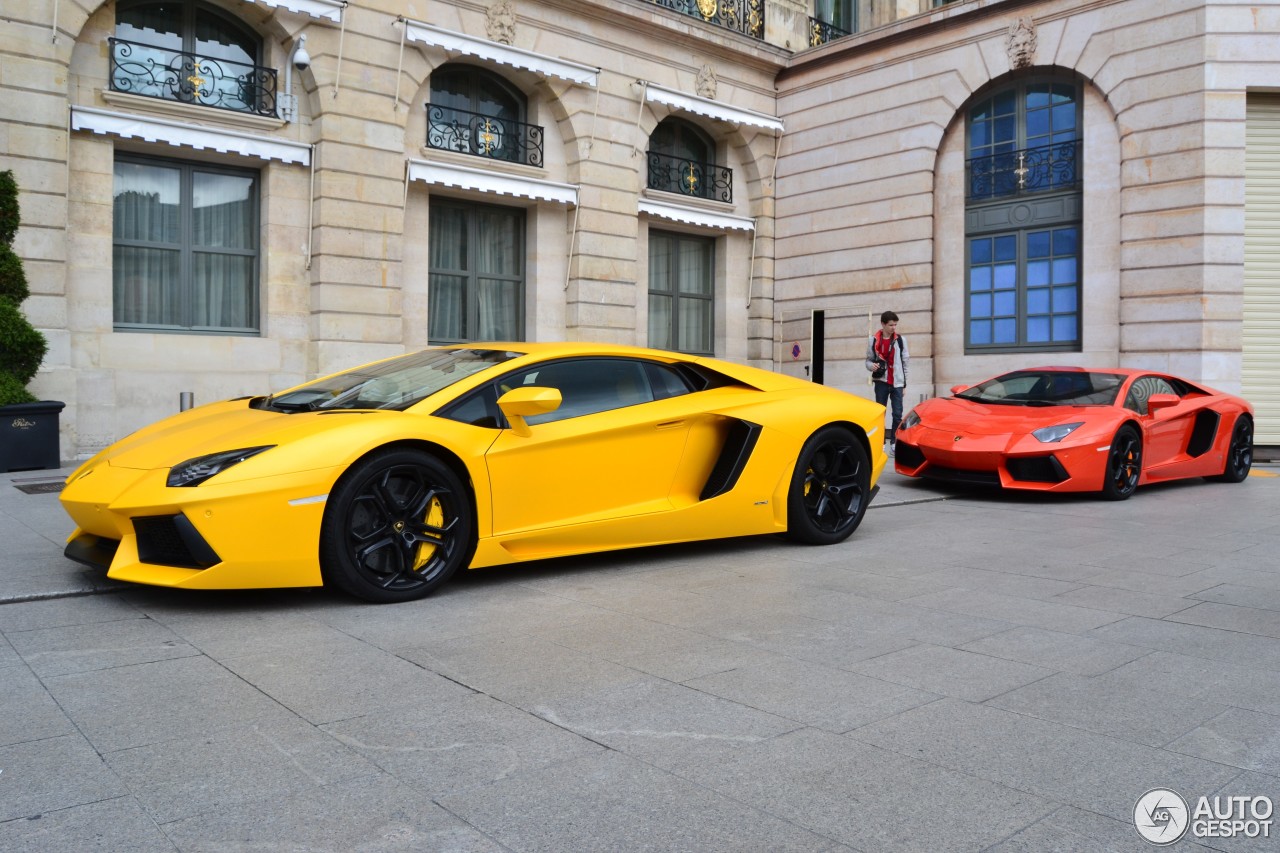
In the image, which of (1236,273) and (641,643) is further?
(1236,273)

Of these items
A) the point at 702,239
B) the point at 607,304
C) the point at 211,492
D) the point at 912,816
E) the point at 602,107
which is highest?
the point at 602,107

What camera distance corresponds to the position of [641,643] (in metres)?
4.09

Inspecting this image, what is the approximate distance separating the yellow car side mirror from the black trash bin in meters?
7.41

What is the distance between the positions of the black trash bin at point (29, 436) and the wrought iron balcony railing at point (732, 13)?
12.4 m

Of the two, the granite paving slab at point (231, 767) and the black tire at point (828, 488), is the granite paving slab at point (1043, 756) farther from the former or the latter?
the black tire at point (828, 488)

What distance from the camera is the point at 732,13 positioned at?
752 inches

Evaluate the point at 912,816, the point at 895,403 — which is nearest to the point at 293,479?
the point at 912,816

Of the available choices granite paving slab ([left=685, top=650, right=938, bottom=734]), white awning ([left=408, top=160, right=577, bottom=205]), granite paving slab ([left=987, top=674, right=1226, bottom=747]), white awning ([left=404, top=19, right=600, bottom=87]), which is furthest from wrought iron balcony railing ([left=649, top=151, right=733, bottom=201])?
granite paving slab ([left=987, top=674, right=1226, bottom=747])

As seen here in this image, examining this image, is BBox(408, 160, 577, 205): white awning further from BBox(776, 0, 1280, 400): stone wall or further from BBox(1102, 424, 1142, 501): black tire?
BBox(1102, 424, 1142, 501): black tire

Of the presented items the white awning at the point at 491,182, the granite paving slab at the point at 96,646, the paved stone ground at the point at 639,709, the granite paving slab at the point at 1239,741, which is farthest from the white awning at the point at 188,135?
the granite paving slab at the point at 1239,741

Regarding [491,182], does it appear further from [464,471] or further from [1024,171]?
[464,471]

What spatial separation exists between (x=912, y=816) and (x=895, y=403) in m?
10.7

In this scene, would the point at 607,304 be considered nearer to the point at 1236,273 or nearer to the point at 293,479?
the point at 1236,273

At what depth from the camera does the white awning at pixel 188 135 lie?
12.1 metres
